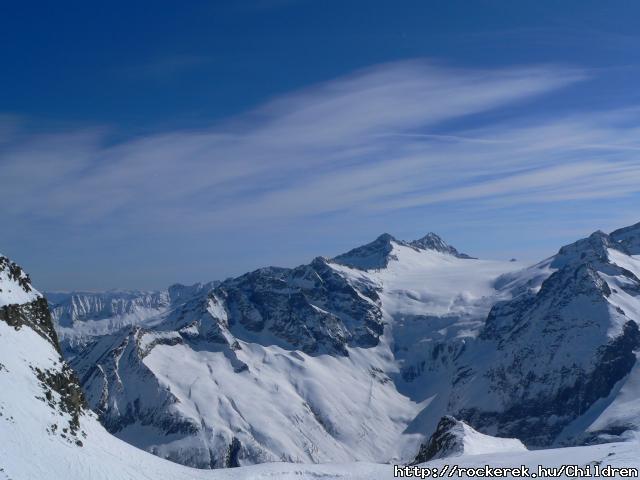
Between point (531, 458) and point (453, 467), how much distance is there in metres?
7.66

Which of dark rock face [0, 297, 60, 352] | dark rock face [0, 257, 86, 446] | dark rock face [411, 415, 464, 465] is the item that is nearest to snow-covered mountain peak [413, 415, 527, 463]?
dark rock face [411, 415, 464, 465]

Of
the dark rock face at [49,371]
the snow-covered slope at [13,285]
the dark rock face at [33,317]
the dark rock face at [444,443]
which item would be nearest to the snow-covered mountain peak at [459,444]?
the dark rock face at [444,443]

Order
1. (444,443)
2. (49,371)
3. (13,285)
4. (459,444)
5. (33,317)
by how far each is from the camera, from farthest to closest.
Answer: (444,443)
(459,444)
(33,317)
(13,285)
(49,371)

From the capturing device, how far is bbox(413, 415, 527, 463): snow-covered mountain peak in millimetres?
85750

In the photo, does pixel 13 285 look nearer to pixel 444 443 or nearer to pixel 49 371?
pixel 49 371

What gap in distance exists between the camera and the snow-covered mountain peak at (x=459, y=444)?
281 ft

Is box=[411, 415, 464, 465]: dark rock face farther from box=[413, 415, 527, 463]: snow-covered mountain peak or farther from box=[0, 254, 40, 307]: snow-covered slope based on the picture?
Result: box=[0, 254, 40, 307]: snow-covered slope

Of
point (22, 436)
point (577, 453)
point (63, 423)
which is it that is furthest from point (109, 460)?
point (577, 453)

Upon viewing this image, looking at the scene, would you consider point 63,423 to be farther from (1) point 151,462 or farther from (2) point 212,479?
(2) point 212,479

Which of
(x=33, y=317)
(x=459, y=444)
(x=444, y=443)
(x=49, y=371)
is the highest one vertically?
(x=33, y=317)

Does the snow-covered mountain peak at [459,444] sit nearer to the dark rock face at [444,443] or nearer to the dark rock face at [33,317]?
the dark rock face at [444,443]

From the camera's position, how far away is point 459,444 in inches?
3430

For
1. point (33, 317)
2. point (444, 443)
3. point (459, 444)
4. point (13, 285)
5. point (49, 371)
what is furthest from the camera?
point (444, 443)

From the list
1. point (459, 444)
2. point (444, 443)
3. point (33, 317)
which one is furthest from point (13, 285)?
point (444, 443)
